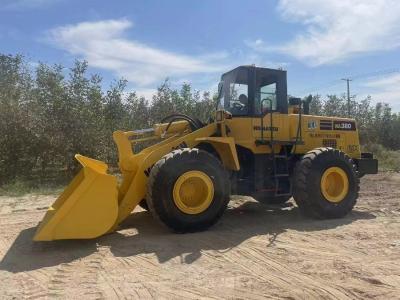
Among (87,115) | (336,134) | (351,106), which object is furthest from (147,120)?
(351,106)

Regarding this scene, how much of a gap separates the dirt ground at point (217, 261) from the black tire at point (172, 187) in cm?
22

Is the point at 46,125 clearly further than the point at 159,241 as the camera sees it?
Yes

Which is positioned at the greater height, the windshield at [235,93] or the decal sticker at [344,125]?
the windshield at [235,93]

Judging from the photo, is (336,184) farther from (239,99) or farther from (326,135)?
(239,99)

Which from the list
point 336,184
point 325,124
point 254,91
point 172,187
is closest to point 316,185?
point 336,184

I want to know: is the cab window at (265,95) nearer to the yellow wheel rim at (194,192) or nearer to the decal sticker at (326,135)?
the decal sticker at (326,135)

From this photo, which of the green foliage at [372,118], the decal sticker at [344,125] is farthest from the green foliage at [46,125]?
the green foliage at [372,118]

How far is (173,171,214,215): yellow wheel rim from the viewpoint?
7375 millimetres

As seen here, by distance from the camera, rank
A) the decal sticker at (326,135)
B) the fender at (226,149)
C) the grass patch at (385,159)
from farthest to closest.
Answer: the grass patch at (385,159) → the decal sticker at (326,135) → the fender at (226,149)

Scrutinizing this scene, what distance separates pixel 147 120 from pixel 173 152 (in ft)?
43.9

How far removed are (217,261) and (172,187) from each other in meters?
1.53

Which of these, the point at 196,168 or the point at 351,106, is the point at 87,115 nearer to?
the point at 196,168

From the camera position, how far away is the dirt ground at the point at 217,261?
509 cm

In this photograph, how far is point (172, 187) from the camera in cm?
723
